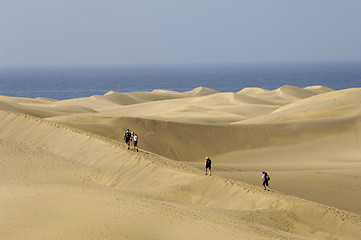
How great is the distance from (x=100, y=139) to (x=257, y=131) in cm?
1301

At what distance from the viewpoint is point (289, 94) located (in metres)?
76.3

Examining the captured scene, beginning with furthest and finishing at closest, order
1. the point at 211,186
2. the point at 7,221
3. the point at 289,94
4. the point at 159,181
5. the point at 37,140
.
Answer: the point at 289,94
the point at 37,140
the point at 159,181
the point at 211,186
the point at 7,221

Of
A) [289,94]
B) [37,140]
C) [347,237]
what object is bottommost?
[347,237]

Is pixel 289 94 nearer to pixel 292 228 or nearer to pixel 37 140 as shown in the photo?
pixel 37 140

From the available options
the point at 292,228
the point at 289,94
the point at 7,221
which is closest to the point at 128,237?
the point at 7,221

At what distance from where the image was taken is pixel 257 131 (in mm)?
33344

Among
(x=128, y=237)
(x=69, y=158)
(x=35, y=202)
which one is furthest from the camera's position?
(x=69, y=158)

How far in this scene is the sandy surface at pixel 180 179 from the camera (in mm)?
11984

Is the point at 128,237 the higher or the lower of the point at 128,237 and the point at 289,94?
the lower

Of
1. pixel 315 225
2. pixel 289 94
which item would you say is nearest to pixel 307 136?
pixel 315 225

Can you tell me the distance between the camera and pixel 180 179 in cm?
1767

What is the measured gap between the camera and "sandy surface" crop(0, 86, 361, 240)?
12.0 meters

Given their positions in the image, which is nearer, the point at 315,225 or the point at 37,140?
the point at 315,225

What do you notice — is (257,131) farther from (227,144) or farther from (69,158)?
(69,158)
